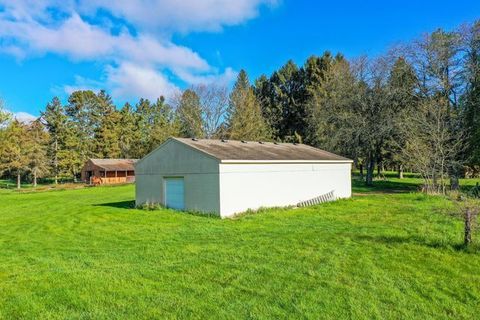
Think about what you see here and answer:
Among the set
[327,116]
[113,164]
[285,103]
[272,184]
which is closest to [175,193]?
[272,184]

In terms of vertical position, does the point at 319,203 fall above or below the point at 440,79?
below

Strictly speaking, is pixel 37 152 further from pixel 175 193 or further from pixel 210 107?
pixel 175 193

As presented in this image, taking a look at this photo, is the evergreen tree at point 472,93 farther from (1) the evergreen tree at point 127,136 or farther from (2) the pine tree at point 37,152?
(2) the pine tree at point 37,152

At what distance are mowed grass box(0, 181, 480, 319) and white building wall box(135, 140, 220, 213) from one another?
11.9ft

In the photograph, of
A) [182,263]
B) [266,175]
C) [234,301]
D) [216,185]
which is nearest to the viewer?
[234,301]

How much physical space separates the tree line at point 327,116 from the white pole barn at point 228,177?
7.24m

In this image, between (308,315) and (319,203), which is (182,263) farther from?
(319,203)

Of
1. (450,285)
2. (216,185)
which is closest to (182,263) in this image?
(450,285)

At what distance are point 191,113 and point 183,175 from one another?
32.4m

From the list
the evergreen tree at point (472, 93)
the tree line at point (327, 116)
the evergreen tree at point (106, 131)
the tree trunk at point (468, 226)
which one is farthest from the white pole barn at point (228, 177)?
the evergreen tree at point (106, 131)

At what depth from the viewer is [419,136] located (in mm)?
24703

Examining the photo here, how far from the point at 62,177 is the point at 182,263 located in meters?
63.5

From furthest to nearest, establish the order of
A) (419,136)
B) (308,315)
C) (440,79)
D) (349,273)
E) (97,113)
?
(97,113), (440,79), (419,136), (349,273), (308,315)

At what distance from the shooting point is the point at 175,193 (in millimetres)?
17078
